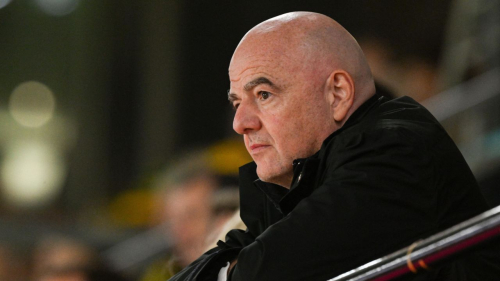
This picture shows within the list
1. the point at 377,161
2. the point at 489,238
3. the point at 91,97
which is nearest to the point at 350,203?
the point at 377,161

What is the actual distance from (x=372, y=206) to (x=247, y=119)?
0.53 meters

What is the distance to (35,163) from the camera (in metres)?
8.05

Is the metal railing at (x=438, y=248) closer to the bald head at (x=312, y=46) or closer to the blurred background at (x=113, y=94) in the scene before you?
the bald head at (x=312, y=46)

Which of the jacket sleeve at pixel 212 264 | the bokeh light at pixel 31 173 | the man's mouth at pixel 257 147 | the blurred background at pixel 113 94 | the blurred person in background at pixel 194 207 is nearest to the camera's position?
the jacket sleeve at pixel 212 264

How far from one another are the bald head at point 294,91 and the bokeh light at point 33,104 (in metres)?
6.44

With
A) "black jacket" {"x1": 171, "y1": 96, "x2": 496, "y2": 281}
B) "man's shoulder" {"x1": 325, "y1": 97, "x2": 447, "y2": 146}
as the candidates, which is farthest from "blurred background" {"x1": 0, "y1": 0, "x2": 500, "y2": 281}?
"black jacket" {"x1": 171, "y1": 96, "x2": 496, "y2": 281}

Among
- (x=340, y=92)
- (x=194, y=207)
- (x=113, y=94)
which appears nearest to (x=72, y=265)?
(x=194, y=207)

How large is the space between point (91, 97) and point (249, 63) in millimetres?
6239

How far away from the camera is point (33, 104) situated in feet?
26.6

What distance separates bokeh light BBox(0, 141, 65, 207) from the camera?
7.87m

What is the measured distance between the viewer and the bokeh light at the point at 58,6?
8.06m

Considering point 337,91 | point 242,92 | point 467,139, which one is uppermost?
point 467,139

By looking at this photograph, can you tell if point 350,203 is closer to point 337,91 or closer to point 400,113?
point 400,113

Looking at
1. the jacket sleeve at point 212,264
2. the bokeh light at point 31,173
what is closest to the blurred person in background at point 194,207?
the jacket sleeve at point 212,264
